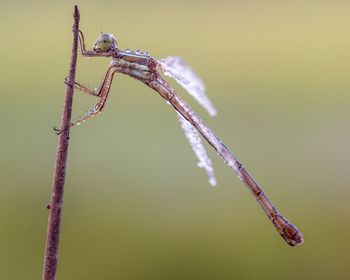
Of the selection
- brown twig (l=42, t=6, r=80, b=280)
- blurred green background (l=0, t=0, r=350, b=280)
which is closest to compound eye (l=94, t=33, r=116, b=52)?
brown twig (l=42, t=6, r=80, b=280)

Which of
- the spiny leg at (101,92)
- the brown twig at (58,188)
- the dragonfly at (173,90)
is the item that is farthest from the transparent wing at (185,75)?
the brown twig at (58,188)

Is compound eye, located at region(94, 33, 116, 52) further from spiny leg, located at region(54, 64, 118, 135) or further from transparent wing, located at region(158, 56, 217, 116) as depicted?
transparent wing, located at region(158, 56, 217, 116)

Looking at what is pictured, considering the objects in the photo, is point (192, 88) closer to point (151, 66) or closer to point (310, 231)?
point (151, 66)

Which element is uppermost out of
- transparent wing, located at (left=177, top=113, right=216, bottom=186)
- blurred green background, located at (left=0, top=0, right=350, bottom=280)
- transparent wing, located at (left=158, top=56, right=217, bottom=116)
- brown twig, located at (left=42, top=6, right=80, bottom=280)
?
blurred green background, located at (left=0, top=0, right=350, bottom=280)

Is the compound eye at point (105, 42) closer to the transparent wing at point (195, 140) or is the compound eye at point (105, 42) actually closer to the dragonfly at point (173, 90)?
the dragonfly at point (173, 90)

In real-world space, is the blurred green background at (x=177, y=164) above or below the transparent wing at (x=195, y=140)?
above

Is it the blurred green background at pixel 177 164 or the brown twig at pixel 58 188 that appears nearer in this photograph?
the brown twig at pixel 58 188

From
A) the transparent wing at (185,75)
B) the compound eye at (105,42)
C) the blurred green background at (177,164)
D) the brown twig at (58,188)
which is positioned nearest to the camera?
the brown twig at (58,188)

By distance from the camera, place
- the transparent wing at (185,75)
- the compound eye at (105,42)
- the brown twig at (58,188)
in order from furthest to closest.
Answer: the transparent wing at (185,75) < the compound eye at (105,42) < the brown twig at (58,188)
